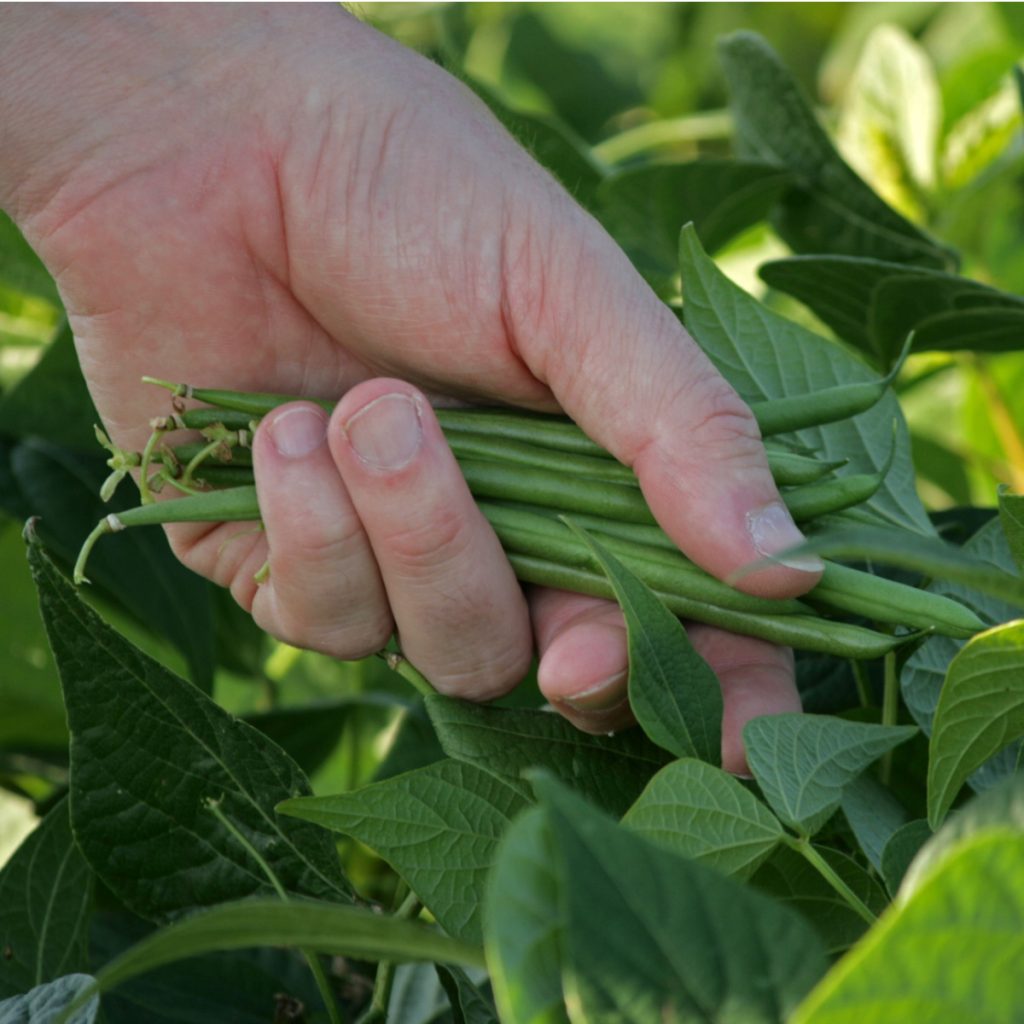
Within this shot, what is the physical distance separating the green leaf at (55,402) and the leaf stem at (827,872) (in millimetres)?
639

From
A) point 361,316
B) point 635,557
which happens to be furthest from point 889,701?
point 361,316

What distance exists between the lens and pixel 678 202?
1046mm

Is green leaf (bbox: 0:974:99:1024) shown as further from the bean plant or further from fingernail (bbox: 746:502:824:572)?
fingernail (bbox: 746:502:824:572)

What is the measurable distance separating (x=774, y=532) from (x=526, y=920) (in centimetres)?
35

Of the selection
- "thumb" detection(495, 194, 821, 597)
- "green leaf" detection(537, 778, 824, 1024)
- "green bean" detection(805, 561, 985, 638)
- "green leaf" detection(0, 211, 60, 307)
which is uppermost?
"green leaf" detection(537, 778, 824, 1024)

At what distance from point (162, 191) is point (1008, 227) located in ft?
3.81

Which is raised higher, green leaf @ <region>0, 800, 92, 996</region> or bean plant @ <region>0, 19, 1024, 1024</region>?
bean plant @ <region>0, 19, 1024, 1024</region>

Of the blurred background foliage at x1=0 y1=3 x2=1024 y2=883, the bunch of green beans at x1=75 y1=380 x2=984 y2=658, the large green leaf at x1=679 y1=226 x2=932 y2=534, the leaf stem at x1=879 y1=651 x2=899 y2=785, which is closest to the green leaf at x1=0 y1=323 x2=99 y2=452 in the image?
the blurred background foliage at x1=0 y1=3 x2=1024 y2=883

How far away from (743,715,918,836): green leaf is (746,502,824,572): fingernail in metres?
0.13

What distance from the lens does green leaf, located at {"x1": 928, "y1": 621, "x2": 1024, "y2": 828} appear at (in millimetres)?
436

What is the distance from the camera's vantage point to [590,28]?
2131mm

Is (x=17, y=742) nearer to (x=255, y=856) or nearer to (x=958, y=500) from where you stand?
(x=255, y=856)

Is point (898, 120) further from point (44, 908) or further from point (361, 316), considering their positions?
point (44, 908)

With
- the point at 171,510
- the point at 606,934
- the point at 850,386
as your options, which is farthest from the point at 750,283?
the point at 606,934
